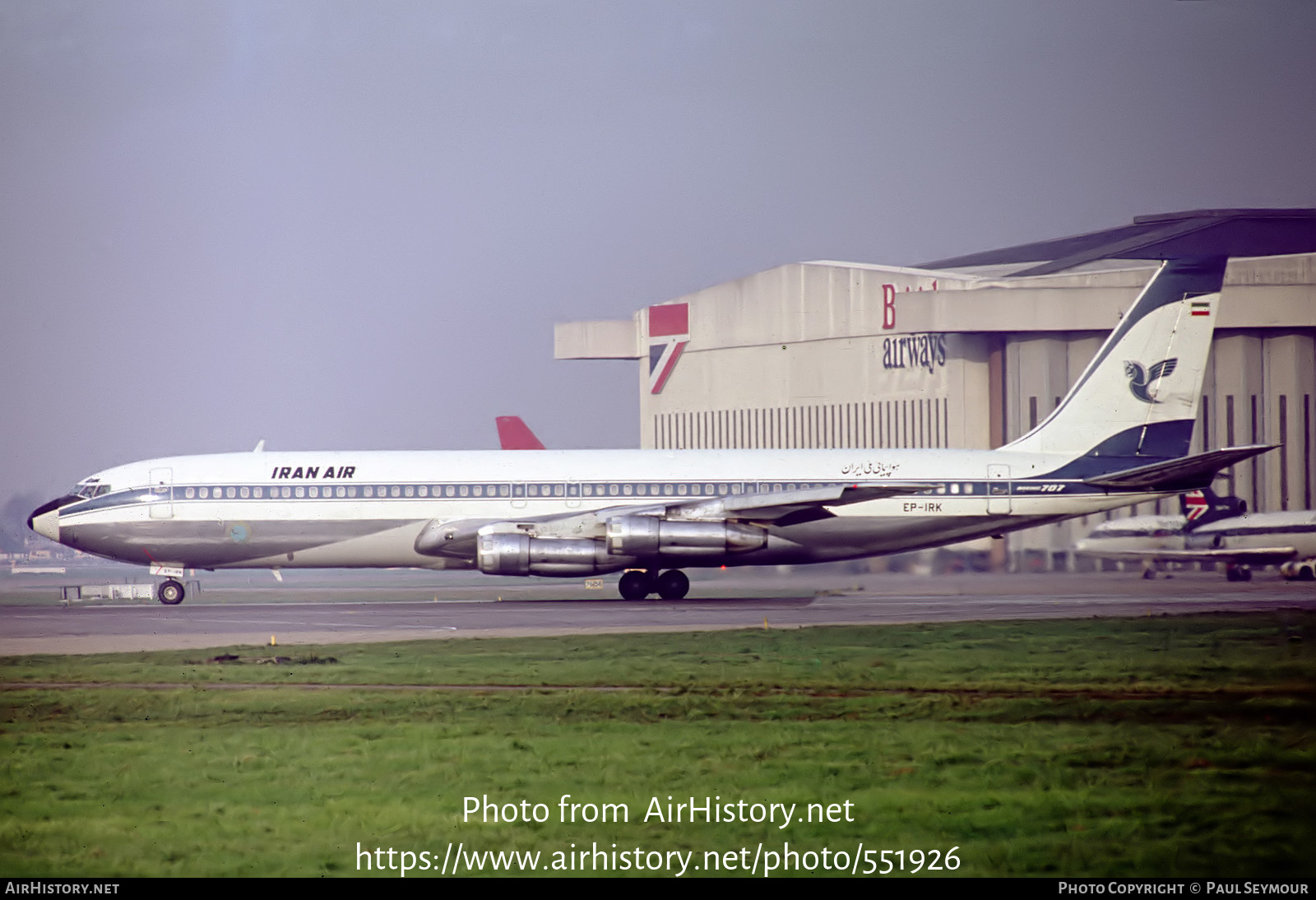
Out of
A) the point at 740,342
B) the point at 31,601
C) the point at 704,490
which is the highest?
the point at 740,342

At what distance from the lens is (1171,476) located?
109 feet

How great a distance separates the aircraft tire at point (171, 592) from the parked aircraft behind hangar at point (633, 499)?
5 cm

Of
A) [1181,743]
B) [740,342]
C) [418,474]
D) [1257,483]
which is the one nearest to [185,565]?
[418,474]

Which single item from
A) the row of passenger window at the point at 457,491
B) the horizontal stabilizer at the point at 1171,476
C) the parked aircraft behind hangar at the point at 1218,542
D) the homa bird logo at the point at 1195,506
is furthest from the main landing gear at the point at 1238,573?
the row of passenger window at the point at 457,491

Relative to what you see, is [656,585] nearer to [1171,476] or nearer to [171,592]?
[171,592]

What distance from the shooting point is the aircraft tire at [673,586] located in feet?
113

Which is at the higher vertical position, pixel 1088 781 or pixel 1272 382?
pixel 1272 382

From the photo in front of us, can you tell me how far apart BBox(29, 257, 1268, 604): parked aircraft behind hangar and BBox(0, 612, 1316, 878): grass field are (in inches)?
508

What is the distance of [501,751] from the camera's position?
40.3 ft

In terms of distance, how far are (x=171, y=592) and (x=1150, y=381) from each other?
2625cm

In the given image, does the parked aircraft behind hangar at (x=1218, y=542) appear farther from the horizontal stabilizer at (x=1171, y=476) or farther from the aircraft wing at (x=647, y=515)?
the aircraft wing at (x=647, y=515)

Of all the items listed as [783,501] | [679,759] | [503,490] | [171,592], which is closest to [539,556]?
[503,490]
